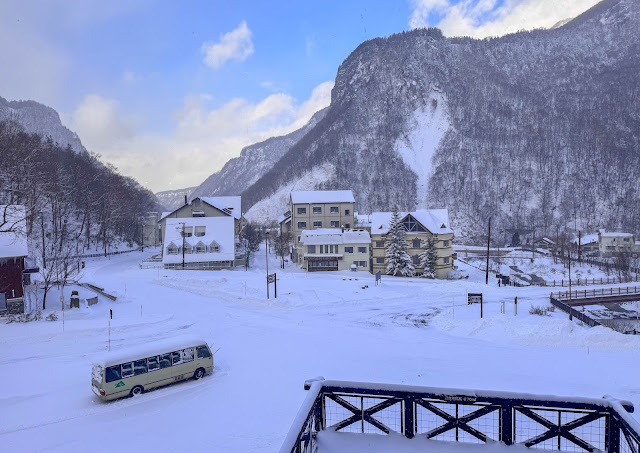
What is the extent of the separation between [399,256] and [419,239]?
4.66m

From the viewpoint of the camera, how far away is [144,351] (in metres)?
14.7

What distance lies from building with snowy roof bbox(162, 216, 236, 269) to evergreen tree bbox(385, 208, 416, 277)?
21.0 meters

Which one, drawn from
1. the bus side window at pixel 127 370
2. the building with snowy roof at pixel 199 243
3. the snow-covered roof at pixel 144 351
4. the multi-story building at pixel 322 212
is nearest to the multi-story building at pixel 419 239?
the multi-story building at pixel 322 212

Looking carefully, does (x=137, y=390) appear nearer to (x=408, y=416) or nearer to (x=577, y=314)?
(x=408, y=416)

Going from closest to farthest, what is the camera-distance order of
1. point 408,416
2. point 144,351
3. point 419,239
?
1. point 408,416
2. point 144,351
3. point 419,239

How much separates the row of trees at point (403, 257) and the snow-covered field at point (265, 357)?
43.3 feet

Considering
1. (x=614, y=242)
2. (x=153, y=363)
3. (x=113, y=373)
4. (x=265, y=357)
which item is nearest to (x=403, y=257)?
(x=265, y=357)

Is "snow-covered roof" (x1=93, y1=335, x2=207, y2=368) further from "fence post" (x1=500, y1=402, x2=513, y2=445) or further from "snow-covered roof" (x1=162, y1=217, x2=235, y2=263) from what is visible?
"snow-covered roof" (x1=162, y1=217, x2=235, y2=263)

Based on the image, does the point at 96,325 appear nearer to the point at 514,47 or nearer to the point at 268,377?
the point at 268,377

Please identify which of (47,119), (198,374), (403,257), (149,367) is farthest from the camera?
(47,119)

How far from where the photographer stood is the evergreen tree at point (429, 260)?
48875 millimetres

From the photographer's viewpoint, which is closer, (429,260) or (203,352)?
(203,352)

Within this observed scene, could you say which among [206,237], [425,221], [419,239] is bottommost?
[419,239]

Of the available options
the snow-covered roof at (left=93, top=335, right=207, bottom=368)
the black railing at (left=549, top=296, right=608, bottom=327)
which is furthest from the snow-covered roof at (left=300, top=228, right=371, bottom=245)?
the snow-covered roof at (left=93, top=335, right=207, bottom=368)
